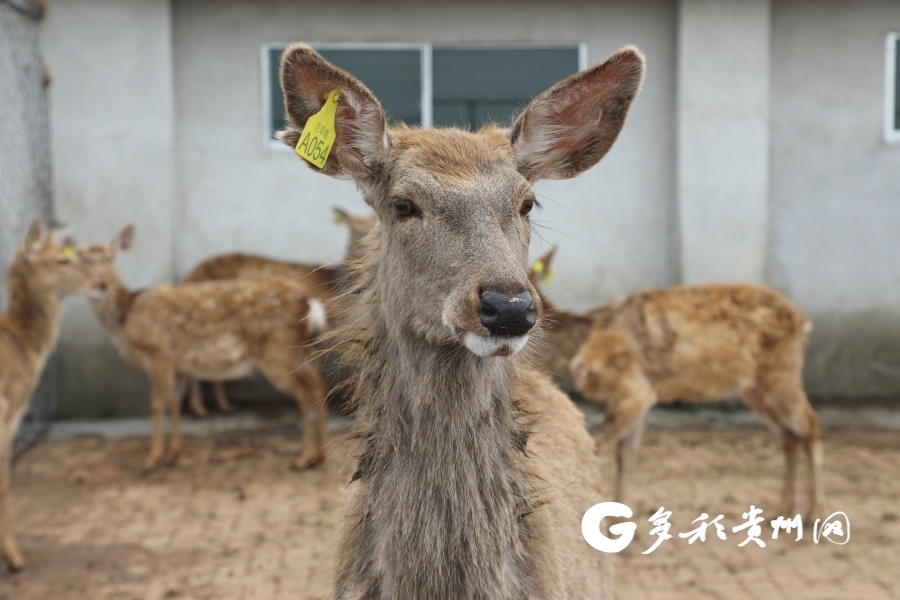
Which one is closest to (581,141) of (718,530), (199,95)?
(718,530)

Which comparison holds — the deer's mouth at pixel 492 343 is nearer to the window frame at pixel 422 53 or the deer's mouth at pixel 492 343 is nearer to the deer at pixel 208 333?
the deer at pixel 208 333

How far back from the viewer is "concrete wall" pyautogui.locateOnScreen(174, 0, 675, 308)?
907 centimetres

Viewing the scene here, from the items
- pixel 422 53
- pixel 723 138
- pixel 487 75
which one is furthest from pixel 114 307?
pixel 723 138

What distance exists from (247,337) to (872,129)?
258 inches

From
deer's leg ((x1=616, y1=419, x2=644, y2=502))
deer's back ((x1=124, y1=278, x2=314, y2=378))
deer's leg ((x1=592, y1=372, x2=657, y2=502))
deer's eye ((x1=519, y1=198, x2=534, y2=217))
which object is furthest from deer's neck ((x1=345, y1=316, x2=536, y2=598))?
deer's back ((x1=124, y1=278, x2=314, y2=378))

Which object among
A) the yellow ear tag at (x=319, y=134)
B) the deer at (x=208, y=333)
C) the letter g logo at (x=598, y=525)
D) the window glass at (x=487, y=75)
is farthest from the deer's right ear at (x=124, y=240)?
the letter g logo at (x=598, y=525)

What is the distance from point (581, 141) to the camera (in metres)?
3.07

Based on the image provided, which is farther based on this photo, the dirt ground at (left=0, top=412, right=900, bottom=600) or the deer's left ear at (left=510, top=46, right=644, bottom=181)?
the dirt ground at (left=0, top=412, right=900, bottom=600)

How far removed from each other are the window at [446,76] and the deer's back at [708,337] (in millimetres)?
3216

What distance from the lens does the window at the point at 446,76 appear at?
919 cm

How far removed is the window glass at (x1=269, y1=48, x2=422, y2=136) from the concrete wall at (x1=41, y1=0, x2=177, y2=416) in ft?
3.38

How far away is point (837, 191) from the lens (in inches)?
368

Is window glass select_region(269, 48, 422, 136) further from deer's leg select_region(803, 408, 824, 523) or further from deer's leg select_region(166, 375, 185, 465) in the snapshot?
deer's leg select_region(803, 408, 824, 523)

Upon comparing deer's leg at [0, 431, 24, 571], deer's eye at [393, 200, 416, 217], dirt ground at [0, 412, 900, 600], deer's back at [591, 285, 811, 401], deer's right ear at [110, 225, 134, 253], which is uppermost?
deer's eye at [393, 200, 416, 217]
